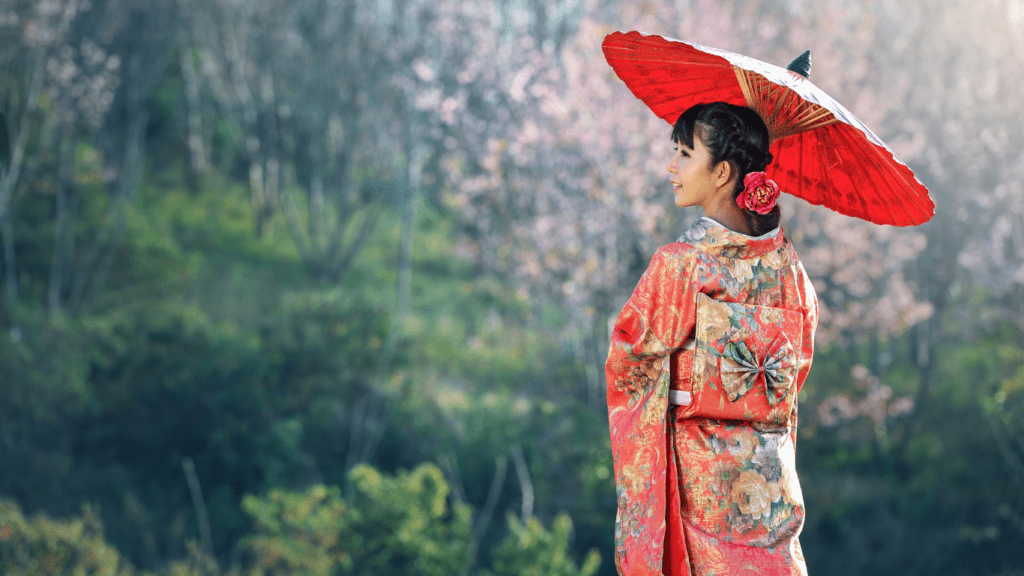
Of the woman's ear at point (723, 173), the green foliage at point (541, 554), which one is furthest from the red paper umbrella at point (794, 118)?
the green foliage at point (541, 554)

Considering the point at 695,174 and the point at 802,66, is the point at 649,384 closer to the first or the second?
the point at 695,174

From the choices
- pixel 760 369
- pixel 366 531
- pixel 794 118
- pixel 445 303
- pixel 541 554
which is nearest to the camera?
pixel 760 369

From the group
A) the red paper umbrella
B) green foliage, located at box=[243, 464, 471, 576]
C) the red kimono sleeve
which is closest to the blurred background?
green foliage, located at box=[243, 464, 471, 576]

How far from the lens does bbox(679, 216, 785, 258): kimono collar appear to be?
5.17 feet

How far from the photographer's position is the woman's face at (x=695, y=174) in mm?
1632

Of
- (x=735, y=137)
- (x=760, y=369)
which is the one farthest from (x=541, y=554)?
(x=735, y=137)

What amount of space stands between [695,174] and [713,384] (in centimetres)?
46

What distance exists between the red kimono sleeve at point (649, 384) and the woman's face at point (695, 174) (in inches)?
5.3

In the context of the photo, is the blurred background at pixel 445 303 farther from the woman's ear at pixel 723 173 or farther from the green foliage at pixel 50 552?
the woman's ear at pixel 723 173

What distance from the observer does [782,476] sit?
5.29ft

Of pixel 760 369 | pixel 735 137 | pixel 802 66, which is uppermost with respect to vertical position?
pixel 802 66

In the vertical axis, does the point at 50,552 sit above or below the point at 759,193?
below

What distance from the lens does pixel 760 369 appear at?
1.56 m

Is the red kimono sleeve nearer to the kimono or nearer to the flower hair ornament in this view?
the kimono
